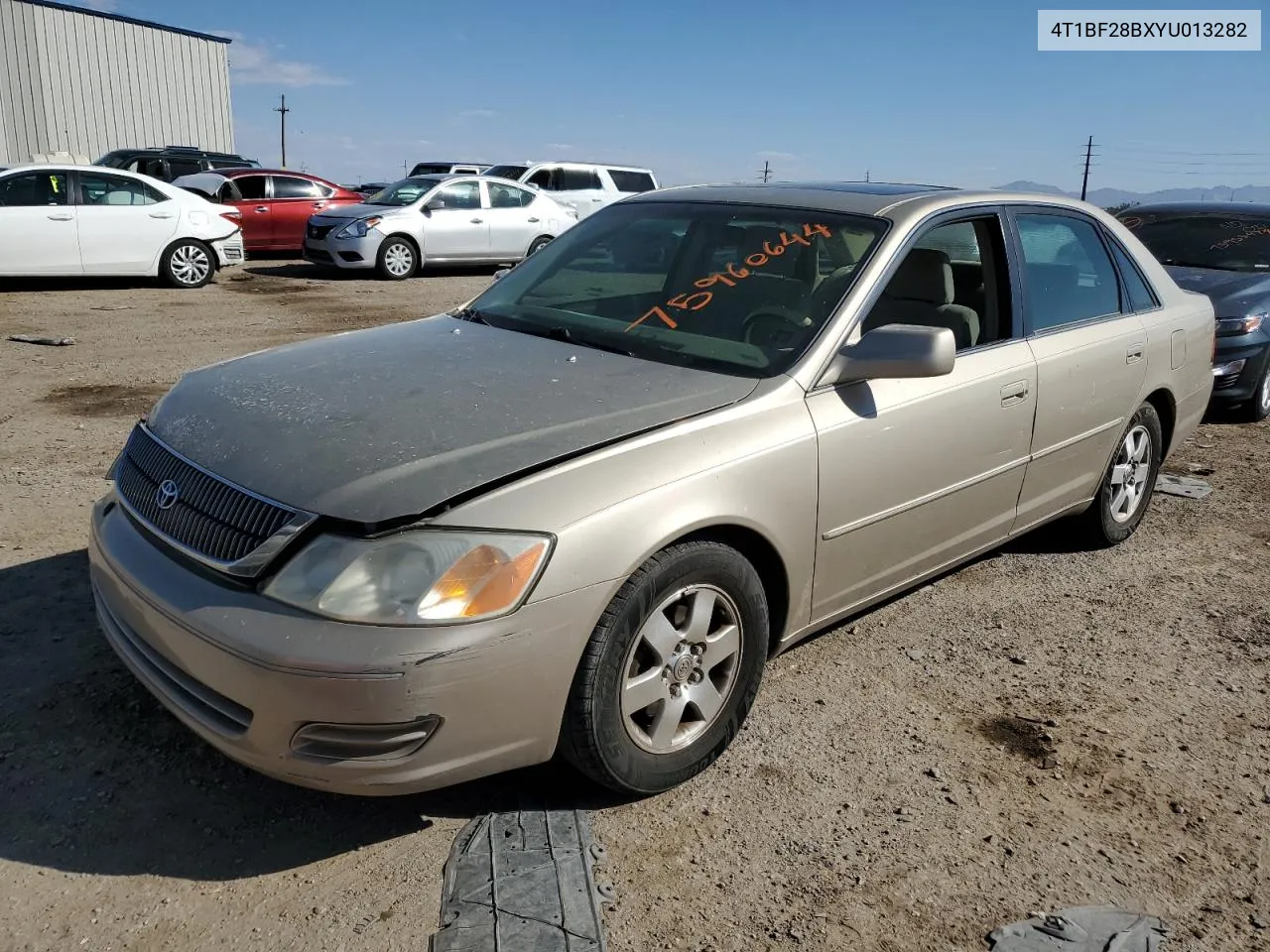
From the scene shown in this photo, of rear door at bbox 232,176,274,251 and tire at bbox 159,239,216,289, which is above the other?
rear door at bbox 232,176,274,251

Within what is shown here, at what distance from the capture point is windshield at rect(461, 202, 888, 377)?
3.35 m

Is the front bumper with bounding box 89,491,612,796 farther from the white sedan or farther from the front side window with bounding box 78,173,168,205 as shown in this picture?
the front side window with bounding box 78,173,168,205

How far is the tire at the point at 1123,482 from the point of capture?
4.73 meters

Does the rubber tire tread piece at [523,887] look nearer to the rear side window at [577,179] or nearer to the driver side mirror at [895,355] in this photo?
the driver side mirror at [895,355]

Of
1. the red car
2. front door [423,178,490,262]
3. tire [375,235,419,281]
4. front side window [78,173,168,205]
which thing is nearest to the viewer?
front side window [78,173,168,205]

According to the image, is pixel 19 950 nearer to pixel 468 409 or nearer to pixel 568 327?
pixel 468 409

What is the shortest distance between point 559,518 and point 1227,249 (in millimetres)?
7984

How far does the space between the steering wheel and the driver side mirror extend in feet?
0.53

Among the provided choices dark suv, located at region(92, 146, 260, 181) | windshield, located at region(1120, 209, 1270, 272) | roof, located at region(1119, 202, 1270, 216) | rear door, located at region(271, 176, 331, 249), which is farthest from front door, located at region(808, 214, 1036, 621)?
dark suv, located at region(92, 146, 260, 181)

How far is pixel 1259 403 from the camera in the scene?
25.8 ft

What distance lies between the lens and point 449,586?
2344mm

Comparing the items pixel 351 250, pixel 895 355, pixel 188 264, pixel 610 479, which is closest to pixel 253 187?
pixel 351 250

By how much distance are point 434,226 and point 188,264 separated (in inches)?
151

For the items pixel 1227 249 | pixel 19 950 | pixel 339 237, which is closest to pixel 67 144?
pixel 339 237
